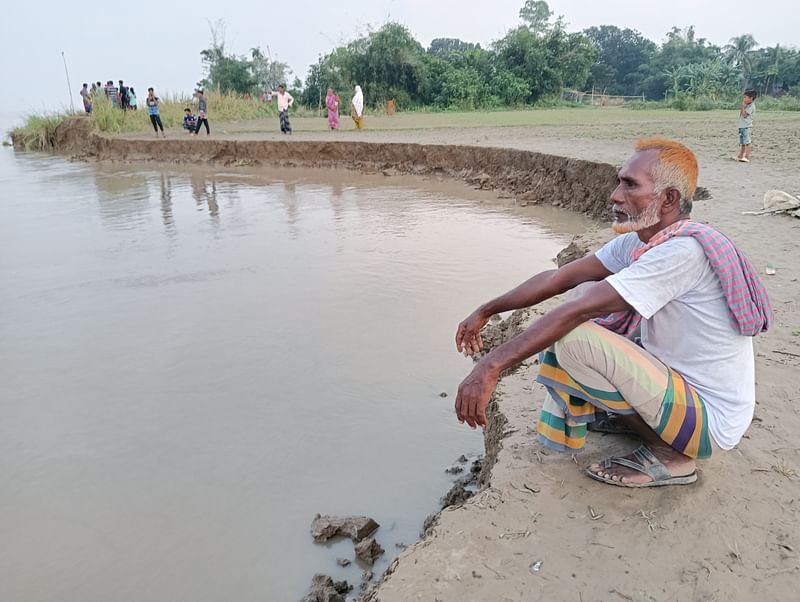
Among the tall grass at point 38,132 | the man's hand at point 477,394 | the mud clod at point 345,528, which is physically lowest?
the mud clod at point 345,528

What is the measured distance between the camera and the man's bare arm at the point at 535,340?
1811 millimetres

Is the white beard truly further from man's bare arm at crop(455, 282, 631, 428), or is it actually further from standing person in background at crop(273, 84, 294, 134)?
standing person in background at crop(273, 84, 294, 134)

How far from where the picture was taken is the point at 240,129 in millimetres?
19297

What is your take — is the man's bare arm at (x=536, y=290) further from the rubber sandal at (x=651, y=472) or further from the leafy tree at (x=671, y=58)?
the leafy tree at (x=671, y=58)

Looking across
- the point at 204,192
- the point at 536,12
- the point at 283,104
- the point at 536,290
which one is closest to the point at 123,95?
the point at 283,104

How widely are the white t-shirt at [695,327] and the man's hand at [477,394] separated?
466mm

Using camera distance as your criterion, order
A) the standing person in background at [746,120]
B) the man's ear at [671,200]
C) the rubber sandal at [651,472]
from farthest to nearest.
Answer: the standing person in background at [746,120] < the rubber sandal at [651,472] < the man's ear at [671,200]

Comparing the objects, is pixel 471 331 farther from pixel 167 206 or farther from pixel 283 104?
pixel 283 104

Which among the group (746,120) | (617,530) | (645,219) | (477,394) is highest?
(746,120)

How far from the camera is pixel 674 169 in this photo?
1904 mm

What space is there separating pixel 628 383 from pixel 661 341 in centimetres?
23

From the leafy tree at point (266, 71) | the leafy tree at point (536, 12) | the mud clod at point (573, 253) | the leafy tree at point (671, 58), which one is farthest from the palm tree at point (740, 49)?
the mud clod at point (573, 253)

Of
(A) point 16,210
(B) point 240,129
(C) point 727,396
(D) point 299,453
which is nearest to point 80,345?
(D) point 299,453

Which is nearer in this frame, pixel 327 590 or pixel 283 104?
pixel 327 590
